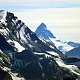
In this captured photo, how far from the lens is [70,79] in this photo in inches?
4906

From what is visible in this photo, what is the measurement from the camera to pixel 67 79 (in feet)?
407

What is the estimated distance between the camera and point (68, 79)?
124250 millimetres

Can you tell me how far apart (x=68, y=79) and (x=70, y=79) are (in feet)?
2.52

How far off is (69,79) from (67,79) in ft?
2.41

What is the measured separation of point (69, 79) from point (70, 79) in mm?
423

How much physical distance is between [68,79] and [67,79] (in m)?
0.38
